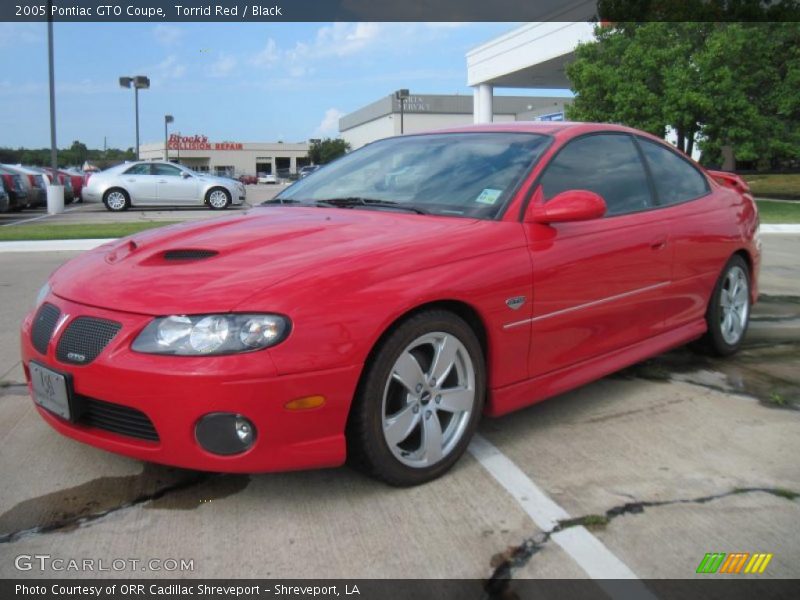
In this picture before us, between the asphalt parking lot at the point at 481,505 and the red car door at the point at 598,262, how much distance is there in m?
0.44

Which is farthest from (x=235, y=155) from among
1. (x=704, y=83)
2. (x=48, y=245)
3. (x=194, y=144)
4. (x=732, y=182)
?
(x=732, y=182)

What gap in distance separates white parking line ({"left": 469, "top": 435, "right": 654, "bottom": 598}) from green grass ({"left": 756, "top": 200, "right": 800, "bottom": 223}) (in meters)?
12.6

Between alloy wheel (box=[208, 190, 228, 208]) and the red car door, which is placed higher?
alloy wheel (box=[208, 190, 228, 208])

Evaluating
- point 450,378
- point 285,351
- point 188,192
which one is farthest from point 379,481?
point 188,192

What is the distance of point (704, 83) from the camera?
19.5 meters

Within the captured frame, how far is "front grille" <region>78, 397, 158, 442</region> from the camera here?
8.68ft

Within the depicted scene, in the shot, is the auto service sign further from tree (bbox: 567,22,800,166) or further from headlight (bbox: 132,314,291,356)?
headlight (bbox: 132,314,291,356)

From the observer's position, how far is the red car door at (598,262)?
11.0ft

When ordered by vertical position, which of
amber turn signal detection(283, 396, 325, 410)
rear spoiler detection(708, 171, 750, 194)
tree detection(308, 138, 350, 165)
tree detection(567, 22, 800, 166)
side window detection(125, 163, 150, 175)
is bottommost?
amber turn signal detection(283, 396, 325, 410)

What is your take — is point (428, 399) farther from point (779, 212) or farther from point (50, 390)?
point (779, 212)

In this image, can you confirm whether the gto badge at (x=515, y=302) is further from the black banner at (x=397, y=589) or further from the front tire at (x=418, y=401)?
the black banner at (x=397, y=589)

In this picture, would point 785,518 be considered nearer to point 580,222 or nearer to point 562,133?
point 580,222

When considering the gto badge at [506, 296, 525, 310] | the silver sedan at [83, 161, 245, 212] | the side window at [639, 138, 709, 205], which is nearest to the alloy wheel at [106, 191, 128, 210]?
the silver sedan at [83, 161, 245, 212]

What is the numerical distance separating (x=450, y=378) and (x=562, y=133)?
153cm
